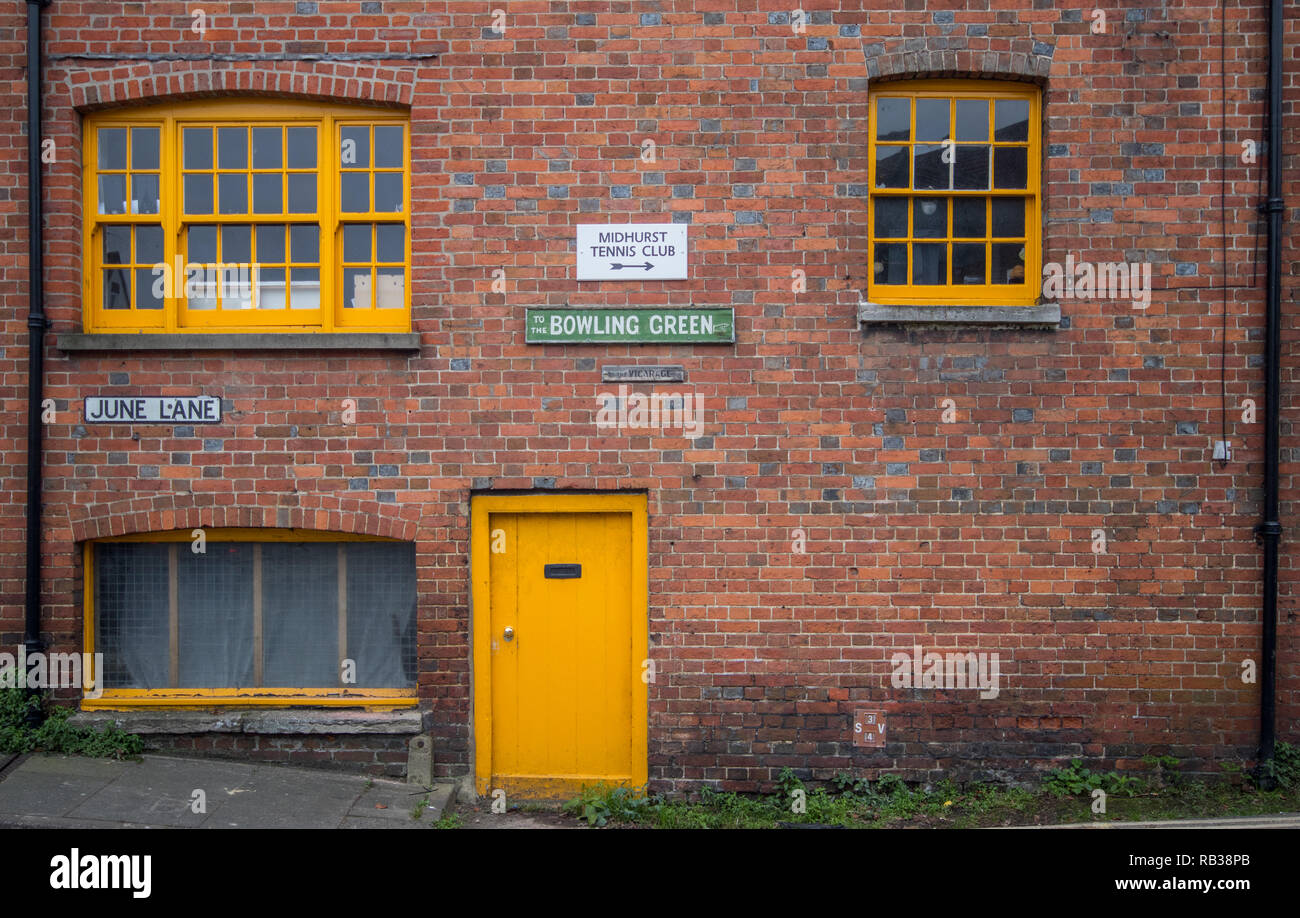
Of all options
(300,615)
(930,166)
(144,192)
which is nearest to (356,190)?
(144,192)

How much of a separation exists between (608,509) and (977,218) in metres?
3.53

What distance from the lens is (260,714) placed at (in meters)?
6.40

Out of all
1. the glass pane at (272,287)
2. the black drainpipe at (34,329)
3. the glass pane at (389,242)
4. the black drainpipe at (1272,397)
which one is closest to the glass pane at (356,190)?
the glass pane at (389,242)

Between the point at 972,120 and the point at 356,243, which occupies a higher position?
the point at 972,120

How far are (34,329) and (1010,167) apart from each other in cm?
725

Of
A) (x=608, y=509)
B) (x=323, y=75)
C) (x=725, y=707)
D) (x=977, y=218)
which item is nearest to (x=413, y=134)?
(x=323, y=75)

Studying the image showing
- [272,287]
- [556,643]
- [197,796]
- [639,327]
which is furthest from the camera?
[272,287]

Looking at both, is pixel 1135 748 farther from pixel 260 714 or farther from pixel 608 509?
pixel 260 714

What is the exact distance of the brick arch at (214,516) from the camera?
20.7 ft

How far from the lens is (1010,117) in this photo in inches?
256

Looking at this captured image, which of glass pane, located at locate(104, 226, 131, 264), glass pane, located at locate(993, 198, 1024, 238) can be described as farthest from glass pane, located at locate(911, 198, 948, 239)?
glass pane, located at locate(104, 226, 131, 264)

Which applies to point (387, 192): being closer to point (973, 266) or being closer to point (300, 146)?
point (300, 146)

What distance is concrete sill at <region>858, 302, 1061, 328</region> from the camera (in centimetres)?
628

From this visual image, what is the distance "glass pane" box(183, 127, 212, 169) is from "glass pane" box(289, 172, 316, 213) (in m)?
0.64
